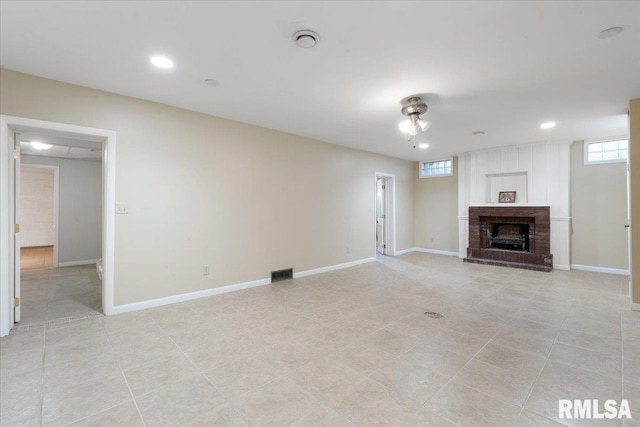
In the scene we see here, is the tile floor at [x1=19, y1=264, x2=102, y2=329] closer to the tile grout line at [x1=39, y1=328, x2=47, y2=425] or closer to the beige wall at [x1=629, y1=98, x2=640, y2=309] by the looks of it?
the tile grout line at [x1=39, y1=328, x2=47, y2=425]

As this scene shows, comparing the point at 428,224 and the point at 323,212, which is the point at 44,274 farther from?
the point at 428,224

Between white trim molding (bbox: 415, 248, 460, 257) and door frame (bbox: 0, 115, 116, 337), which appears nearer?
door frame (bbox: 0, 115, 116, 337)

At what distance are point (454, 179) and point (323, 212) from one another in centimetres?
421

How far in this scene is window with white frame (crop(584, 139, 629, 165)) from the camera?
536 centimetres

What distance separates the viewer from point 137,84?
317cm

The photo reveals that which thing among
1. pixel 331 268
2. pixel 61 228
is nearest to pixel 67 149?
pixel 61 228

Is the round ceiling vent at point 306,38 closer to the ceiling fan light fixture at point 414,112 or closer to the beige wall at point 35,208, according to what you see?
the ceiling fan light fixture at point 414,112

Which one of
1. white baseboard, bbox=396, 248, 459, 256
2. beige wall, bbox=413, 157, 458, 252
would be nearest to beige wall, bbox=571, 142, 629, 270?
beige wall, bbox=413, 157, 458, 252

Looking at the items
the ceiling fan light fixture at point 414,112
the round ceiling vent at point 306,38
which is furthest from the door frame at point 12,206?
the ceiling fan light fixture at point 414,112

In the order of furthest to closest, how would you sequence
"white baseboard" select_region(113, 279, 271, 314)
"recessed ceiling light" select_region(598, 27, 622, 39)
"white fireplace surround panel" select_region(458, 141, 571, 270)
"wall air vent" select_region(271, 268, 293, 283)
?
"white fireplace surround panel" select_region(458, 141, 571, 270) < "wall air vent" select_region(271, 268, 293, 283) < "white baseboard" select_region(113, 279, 271, 314) < "recessed ceiling light" select_region(598, 27, 622, 39)

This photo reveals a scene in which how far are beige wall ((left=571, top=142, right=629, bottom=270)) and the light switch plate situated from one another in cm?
814

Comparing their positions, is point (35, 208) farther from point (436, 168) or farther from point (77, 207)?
point (436, 168)

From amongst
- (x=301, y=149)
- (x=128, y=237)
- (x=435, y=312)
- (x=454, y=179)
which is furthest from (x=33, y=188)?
(x=454, y=179)

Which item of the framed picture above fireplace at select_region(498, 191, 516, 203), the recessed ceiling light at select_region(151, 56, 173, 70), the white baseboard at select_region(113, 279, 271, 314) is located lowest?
the white baseboard at select_region(113, 279, 271, 314)
